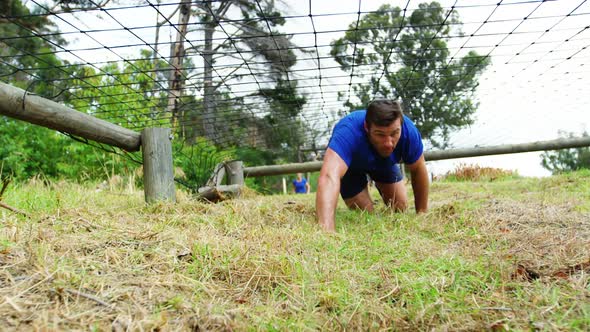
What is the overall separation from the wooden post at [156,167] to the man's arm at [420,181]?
1.82 meters

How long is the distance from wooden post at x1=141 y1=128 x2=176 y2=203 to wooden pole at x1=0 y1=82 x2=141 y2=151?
124 millimetres

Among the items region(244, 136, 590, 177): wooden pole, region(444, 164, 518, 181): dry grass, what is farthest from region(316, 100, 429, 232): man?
region(444, 164, 518, 181): dry grass

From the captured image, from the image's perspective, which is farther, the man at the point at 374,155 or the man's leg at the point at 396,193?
the man's leg at the point at 396,193

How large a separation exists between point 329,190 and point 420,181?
0.98 metres

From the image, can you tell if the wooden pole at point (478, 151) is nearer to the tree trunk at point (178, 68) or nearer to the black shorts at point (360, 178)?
the tree trunk at point (178, 68)

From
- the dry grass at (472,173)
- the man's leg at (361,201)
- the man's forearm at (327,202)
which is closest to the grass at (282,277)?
the man's forearm at (327,202)

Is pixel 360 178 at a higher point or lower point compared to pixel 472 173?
higher

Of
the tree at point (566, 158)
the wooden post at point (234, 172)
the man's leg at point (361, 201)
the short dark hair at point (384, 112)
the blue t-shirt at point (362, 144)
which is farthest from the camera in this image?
the tree at point (566, 158)

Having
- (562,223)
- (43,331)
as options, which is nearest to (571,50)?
(562,223)

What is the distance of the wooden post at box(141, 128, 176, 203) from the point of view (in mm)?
3275

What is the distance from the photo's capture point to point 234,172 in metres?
5.49

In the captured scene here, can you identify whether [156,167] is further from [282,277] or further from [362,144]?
[282,277]

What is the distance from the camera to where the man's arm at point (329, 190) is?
2670mm

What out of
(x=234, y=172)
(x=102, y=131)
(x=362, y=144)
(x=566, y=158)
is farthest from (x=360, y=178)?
(x=566, y=158)
